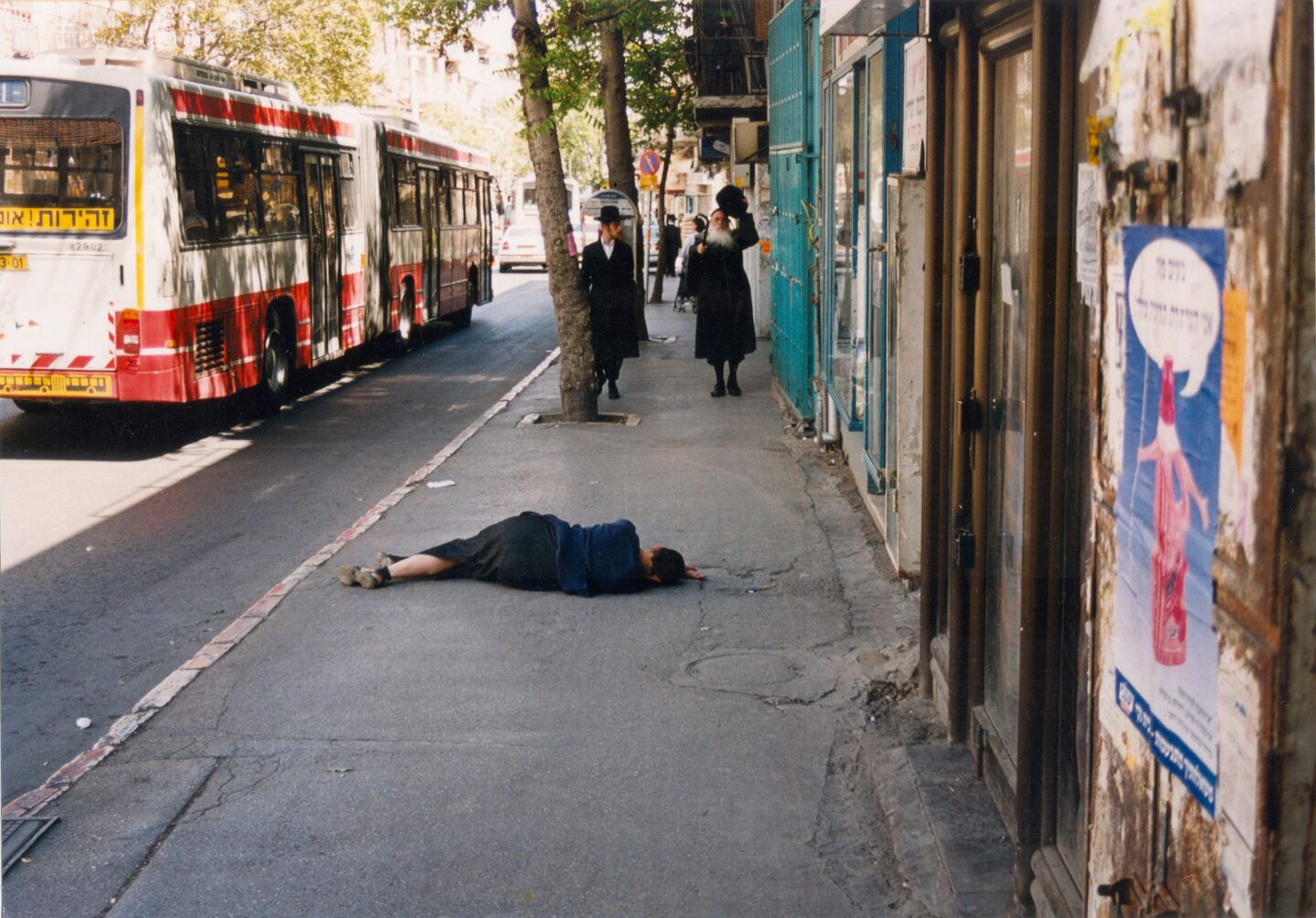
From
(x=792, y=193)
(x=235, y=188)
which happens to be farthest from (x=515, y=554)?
(x=235, y=188)

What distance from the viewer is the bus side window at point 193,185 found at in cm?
1270

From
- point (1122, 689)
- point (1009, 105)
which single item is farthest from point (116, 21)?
point (1122, 689)

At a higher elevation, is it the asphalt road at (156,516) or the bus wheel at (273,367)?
the bus wheel at (273,367)

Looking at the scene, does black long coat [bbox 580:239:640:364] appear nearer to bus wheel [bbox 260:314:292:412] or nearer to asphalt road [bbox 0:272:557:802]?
asphalt road [bbox 0:272:557:802]

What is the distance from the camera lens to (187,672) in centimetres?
645

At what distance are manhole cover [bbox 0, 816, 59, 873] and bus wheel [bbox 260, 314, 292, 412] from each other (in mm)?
10164

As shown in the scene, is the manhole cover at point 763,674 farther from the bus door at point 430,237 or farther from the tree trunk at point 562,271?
the bus door at point 430,237

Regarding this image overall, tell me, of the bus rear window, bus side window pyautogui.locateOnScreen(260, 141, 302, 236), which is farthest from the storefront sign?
bus side window pyautogui.locateOnScreen(260, 141, 302, 236)

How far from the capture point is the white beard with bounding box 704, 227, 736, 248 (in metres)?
15.2

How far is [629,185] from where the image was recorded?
24.0 m

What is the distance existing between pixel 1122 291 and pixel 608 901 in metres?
2.41

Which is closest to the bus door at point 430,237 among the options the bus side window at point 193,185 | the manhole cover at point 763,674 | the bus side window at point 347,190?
the bus side window at point 347,190

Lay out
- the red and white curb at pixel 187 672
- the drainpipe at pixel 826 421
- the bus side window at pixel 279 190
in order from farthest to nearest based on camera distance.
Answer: the bus side window at pixel 279 190 → the drainpipe at pixel 826 421 → the red and white curb at pixel 187 672

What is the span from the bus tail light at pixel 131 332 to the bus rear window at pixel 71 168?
28.8 inches
